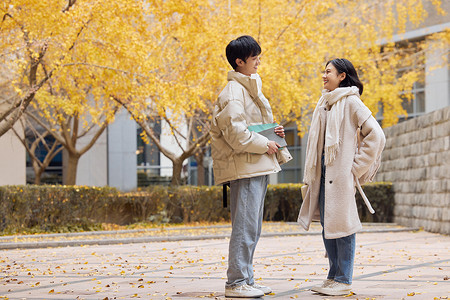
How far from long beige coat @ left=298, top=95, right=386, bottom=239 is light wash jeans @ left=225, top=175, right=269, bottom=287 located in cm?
41

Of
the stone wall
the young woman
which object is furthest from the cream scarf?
the stone wall

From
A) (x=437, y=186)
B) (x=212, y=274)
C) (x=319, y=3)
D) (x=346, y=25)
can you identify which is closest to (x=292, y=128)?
(x=346, y=25)

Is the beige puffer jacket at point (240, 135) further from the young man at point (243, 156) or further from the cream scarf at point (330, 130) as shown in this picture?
the cream scarf at point (330, 130)

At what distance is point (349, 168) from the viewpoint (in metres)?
4.96

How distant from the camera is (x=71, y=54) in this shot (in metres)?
12.3

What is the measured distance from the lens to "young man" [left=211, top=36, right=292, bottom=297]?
4910 millimetres

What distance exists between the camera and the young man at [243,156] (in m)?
4.91

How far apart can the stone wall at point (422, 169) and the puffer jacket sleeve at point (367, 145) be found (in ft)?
24.3

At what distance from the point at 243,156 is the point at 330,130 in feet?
2.17

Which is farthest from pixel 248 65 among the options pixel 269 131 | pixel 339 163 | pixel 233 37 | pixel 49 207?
pixel 233 37

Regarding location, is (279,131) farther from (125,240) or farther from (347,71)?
(125,240)

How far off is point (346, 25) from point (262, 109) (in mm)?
14939

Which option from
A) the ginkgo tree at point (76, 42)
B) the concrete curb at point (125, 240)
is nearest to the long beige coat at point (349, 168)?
the concrete curb at point (125, 240)

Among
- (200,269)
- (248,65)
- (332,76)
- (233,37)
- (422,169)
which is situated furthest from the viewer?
(233,37)
